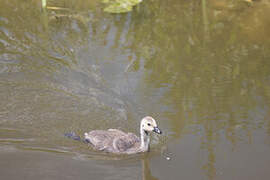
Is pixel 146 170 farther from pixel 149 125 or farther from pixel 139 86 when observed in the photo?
pixel 139 86

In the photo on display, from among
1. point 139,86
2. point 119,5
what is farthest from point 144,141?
point 119,5

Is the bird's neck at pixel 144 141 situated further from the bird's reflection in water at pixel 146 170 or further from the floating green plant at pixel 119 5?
the floating green plant at pixel 119 5

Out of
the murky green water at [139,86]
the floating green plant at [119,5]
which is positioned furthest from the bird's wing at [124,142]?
the floating green plant at [119,5]

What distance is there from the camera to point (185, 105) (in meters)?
9.03

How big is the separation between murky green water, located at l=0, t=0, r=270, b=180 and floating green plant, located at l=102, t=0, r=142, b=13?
0.25 m

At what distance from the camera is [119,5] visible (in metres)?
12.5

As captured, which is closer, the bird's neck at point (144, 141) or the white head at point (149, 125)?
the white head at point (149, 125)

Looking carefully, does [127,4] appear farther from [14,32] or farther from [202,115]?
[202,115]

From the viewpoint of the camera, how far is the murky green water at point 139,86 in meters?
7.55

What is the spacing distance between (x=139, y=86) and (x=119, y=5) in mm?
3714

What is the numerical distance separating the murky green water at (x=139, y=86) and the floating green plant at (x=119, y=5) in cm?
25

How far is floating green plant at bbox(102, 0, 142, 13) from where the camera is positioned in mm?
12366

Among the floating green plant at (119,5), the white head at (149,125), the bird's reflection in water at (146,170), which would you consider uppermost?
the floating green plant at (119,5)

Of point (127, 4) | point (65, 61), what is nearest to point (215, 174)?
point (65, 61)
